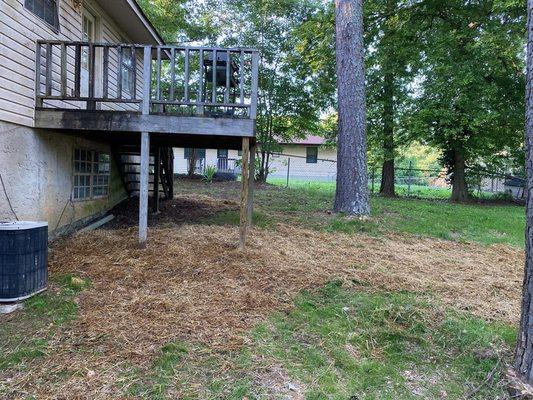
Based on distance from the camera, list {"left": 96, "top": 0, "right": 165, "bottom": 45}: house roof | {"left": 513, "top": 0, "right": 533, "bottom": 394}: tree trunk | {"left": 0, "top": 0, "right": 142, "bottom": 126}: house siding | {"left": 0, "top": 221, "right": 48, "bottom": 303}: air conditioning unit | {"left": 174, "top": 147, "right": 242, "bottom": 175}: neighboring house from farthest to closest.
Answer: {"left": 174, "top": 147, "right": 242, "bottom": 175}: neighboring house → {"left": 96, "top": 0, "right": 165, "bottom": 45}: house roof → {"left": 0, "top": 0, "right": 142, "bottom": 126}: house siding → {"left": 0, "top": 221, "right": 48, "bottom": 303}: air conditioning unit → {"left": 513, "top": 0, "right": 533, "bottom": 394}: tree trunk

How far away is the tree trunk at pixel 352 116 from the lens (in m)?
8.43

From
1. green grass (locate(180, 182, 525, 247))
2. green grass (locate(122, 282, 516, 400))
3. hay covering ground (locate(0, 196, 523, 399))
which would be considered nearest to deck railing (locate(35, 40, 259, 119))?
hay covering ground (locate(0, 196, 523, 399))

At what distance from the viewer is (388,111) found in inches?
577

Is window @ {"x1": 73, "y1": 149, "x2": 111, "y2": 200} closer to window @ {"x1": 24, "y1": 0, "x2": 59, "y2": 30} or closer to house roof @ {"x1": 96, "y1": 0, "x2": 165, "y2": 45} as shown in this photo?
window @ {"x1": 24, "y1": 0, "x2": 59, "y2": 30}

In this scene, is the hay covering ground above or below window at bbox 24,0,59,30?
below

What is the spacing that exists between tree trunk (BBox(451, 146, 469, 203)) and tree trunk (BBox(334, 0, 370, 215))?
7.53 m

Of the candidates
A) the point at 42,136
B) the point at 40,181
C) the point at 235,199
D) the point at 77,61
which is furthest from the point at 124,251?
the point at 235,199

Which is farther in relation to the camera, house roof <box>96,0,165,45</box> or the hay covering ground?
house roof <box>96,0,165,45</box>

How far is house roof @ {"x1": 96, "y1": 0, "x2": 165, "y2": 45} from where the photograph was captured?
296 inches

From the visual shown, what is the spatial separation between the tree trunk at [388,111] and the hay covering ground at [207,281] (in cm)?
806

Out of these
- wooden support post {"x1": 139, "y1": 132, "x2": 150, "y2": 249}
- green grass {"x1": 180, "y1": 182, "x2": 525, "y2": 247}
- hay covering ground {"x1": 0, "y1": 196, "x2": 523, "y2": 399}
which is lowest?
hay covering ground {"x1": 0, "y1": 196, "x2": 523, "y2": 399}

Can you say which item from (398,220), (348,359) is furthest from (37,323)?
(398,220)

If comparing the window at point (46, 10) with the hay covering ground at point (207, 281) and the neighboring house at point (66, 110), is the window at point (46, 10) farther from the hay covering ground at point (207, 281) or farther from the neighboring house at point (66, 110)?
the hay covering ground at point (207, 281)

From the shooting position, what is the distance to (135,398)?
2.40 m
